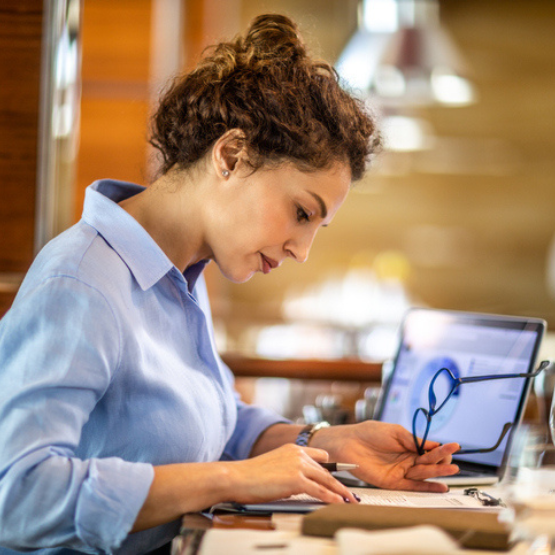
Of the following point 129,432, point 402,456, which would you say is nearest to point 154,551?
point 129,432

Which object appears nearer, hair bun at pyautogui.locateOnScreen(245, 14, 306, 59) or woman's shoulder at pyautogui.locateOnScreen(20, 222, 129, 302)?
woman's shoulder at pyautogui.locateOnScreen(20, 222, 129, 302)

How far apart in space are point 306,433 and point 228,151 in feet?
1.56

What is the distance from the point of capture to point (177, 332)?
1.10m

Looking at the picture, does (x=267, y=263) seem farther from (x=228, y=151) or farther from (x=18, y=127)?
(x=18, y=127)

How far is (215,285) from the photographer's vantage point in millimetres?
4930

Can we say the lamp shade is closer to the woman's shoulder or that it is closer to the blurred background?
the blurred background

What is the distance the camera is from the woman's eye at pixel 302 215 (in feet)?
3.60

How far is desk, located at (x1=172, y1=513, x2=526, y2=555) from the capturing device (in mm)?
700

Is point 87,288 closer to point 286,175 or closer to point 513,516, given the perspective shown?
point 286,175

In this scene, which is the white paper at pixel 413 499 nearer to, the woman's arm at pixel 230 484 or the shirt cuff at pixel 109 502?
the woman's arm at pixel 230 484

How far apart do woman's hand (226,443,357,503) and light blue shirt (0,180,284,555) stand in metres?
0.11

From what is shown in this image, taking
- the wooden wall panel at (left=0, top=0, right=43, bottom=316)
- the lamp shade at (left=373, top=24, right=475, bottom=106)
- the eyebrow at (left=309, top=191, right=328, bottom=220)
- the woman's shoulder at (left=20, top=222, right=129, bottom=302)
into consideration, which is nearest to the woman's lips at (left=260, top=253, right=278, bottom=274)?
the eyebrow at (left=309, top=191, right=328, bottom=220)

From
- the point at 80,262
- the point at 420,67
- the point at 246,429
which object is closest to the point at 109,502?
the point at 80,262

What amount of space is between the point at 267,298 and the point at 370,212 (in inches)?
40.9
